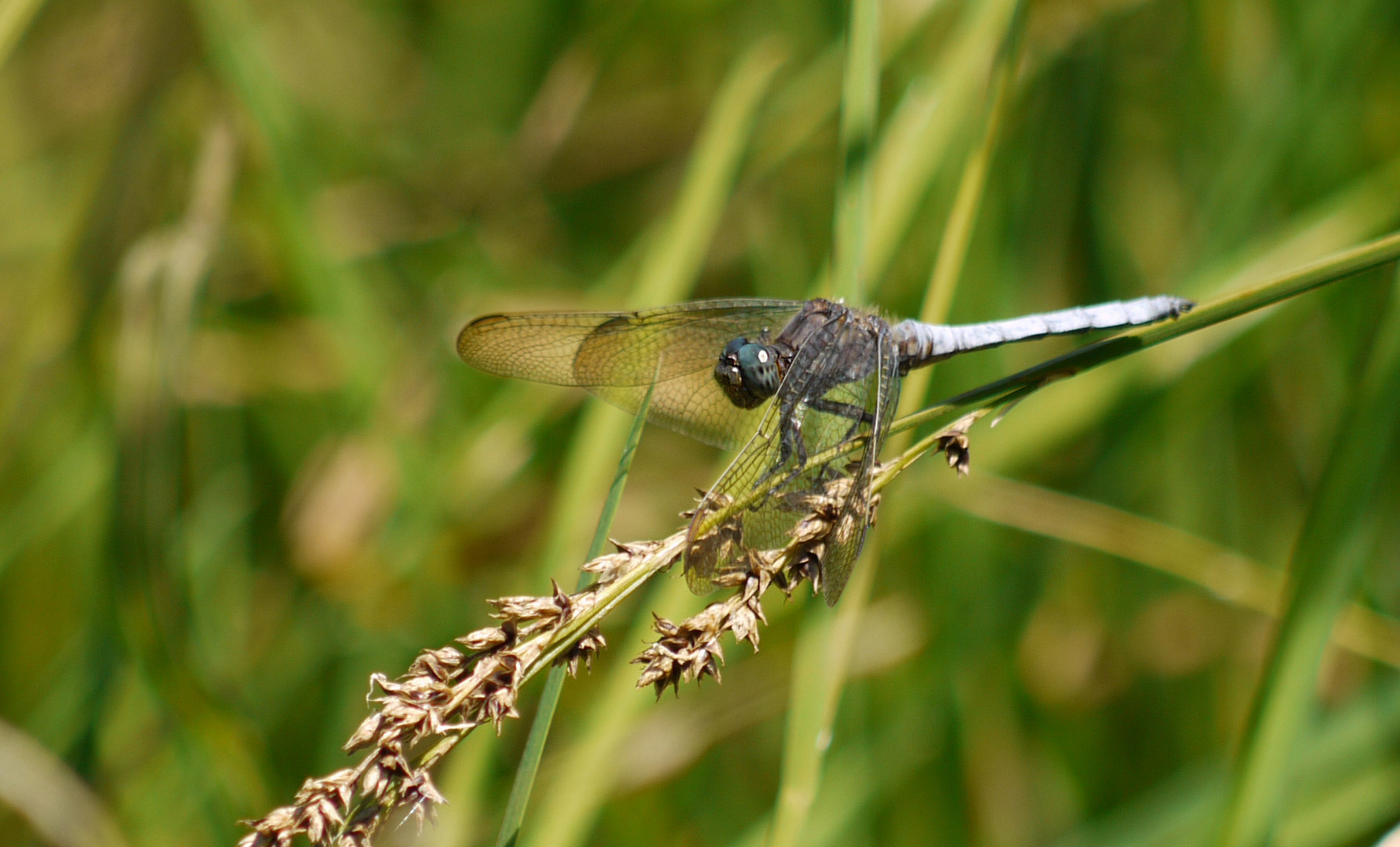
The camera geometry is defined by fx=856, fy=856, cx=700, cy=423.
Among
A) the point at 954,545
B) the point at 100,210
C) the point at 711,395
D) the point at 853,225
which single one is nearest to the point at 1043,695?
the point at 954,545

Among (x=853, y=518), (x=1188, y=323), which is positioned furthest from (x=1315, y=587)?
(x=853, y=518)

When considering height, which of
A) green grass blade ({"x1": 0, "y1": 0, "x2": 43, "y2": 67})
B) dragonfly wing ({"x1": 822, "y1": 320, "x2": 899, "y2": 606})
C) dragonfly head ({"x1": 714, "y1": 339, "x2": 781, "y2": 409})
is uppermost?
green grass blade ({"x1": 0, "y1": 0, "x2": 43, "y2": 67})

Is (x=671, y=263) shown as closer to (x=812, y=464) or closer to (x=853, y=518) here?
(x=812, y=464)

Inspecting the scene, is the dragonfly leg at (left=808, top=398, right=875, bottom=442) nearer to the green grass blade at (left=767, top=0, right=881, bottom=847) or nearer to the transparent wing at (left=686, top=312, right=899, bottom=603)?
the transparent wing at (left=686, top=312, right=899, bottom=603)

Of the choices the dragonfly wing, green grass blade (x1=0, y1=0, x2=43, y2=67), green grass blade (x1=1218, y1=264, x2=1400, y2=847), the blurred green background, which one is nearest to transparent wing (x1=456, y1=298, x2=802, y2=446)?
the blurred green background

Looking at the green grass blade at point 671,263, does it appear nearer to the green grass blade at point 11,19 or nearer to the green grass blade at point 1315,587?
the green grass blade at point 1315,587
